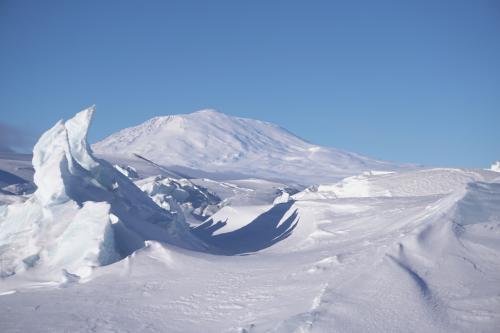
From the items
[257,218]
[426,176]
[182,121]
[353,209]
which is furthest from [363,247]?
[182,121]

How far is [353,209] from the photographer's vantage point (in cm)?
1564

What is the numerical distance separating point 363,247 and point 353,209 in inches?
228

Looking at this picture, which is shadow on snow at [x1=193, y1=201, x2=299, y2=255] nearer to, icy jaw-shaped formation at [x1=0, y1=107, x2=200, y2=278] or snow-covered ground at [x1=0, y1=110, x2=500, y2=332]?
snow-covered ground at [x1=0, y1=110, x2=500, y2=332]

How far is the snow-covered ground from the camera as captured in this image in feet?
23.1

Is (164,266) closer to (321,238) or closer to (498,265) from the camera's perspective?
(321,238)

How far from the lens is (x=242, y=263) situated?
35.0 ft

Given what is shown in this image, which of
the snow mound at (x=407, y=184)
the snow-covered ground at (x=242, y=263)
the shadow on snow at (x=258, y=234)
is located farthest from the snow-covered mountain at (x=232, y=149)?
the snow-covered ground at (x=242, y=263)

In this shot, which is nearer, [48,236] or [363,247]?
[363,247]

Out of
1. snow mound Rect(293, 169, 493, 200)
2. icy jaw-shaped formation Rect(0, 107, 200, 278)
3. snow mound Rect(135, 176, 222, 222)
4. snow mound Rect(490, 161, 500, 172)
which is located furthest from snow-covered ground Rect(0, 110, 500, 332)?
snow mound Rect(135, 176, 222, 222)

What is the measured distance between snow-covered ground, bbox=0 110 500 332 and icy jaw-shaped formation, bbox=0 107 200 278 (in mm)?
38

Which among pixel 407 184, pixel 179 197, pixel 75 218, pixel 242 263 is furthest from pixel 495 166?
pixel 75 218

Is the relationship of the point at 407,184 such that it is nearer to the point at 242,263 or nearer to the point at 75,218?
the point at 242,263

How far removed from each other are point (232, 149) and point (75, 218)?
127 meters

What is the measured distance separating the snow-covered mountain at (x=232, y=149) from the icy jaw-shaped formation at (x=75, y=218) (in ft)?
279
